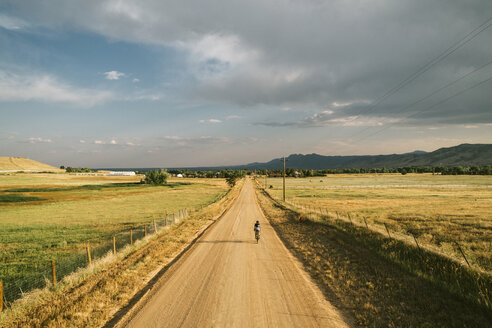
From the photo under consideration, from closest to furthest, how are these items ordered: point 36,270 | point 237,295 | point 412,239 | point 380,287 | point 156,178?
1. point 237,295
2. point 380,287
3. point 36,270
4. point 412,239
5. point 156,178

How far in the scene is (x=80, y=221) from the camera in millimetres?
36125

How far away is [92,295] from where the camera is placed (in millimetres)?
10242

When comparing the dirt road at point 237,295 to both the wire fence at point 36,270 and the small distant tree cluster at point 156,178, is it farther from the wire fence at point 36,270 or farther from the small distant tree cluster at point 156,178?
the small distant tree cluster at point 156,178

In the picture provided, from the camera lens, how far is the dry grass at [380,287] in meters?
8.22

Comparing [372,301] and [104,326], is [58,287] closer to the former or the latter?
[104,326]

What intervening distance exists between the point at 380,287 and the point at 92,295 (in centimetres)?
1333

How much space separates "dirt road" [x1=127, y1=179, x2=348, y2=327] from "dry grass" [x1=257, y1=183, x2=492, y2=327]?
0.97 metres

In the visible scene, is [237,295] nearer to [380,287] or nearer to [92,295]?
[92,295]

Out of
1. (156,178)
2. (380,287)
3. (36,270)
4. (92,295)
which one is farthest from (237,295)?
(156,178)

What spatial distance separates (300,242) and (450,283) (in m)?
10.1

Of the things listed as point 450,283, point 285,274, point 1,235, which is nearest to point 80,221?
point 1,235

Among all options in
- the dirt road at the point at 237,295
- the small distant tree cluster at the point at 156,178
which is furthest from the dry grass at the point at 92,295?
the small distant tree cluster at the point at 156,178

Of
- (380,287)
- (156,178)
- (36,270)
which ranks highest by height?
(156,178)

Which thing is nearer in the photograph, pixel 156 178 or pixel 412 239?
pixel 412 239
